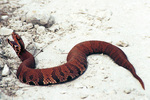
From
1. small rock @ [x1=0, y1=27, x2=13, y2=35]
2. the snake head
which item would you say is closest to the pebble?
small rock @ [x1=0, y1=27, x2=13, y2=35]

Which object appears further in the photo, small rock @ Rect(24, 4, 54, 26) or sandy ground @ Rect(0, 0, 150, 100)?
small rock @ Rect(24, 4, 54, 26)

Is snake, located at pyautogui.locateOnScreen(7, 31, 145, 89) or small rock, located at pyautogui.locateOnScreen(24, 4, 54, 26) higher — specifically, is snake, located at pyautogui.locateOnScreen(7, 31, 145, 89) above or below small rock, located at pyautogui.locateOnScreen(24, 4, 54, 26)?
below

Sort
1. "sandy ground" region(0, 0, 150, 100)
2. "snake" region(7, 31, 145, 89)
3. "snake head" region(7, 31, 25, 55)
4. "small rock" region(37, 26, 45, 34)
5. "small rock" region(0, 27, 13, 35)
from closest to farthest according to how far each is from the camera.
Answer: "sandy ground" region(0, 0, 150, 100) → "snake" region(7, 31, 145, 89) → "snake head" region(7, 31, 25, 55) → "small rock" region(0, 27, 13, 35) → "small rock" region(37, 26, 45, 34)

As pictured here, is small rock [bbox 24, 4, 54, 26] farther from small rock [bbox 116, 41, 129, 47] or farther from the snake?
small rock [bbox 116, 41, 129, 47]

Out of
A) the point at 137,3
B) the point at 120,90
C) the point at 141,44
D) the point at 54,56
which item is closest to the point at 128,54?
the point at 141,44

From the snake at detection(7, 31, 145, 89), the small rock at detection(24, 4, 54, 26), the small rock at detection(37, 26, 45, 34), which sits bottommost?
the snake at detection(7, 31, 145, 89)

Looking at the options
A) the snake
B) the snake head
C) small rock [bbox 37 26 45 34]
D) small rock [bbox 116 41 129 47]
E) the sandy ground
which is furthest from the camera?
small rock [bbox 37 26 45 34]

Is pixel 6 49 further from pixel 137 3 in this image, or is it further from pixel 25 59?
pixel 137 3

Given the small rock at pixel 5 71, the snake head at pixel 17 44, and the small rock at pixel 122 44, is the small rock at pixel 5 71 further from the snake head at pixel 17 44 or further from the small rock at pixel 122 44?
the small rock at pixel 122 44

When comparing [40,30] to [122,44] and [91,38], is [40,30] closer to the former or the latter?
[91,38]
